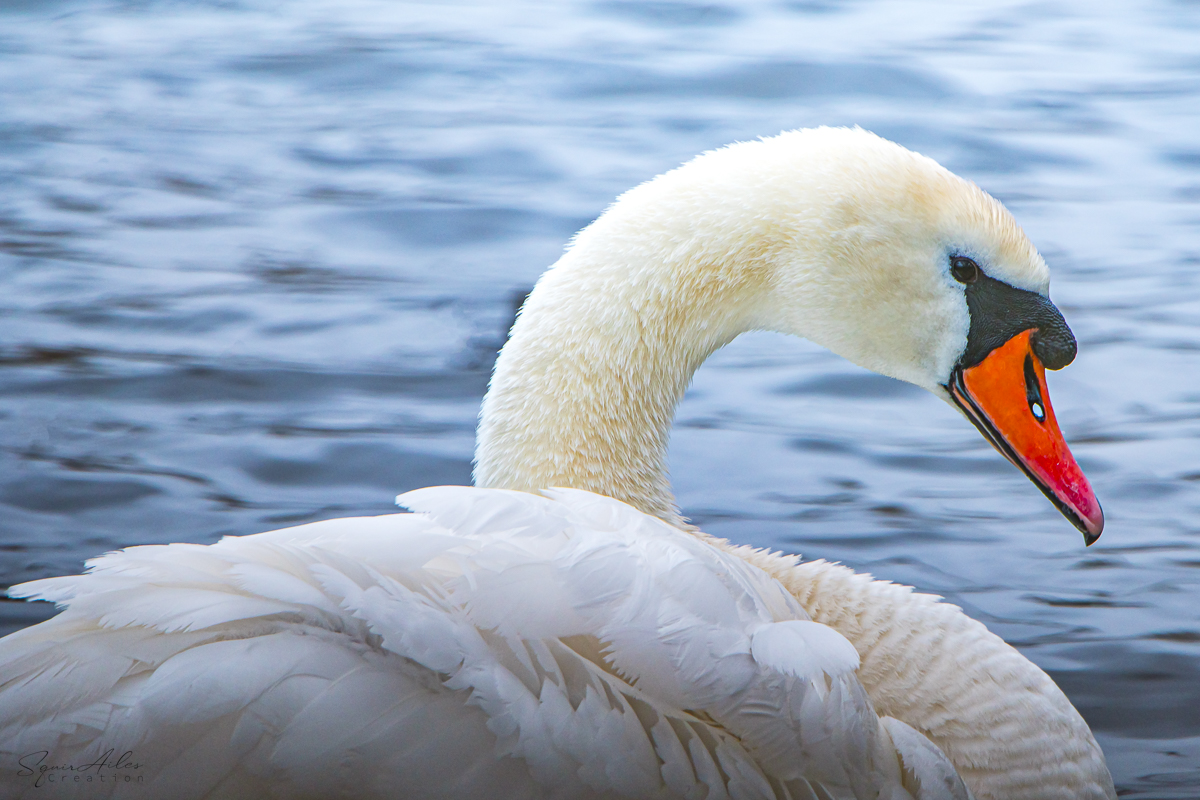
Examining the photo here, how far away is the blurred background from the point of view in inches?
163

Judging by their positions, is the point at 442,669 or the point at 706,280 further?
the point at 706,280

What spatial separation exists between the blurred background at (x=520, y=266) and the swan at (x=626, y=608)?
867mm

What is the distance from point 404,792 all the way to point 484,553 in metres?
0.39

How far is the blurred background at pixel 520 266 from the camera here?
414 cm

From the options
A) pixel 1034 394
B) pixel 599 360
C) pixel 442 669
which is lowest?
pixel 442 669

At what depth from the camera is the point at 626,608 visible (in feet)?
6.94

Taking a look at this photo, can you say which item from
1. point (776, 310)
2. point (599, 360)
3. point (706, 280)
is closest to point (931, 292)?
point (776, 310)

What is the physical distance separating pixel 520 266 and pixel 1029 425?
351 centimetres

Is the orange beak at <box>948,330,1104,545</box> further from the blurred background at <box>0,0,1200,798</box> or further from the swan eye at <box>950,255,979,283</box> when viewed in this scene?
the blurred background at <box>0,0,1200,798</box>

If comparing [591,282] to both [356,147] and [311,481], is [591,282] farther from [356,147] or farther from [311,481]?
[356,147]

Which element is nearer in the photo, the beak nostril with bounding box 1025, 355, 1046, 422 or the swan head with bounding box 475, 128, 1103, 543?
the swan head with bounding box 475, 128, 1103, 543

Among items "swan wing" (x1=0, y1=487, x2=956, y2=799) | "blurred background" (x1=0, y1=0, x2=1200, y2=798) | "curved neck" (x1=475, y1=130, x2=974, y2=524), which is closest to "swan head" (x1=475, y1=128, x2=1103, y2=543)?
"curved neck" (x1=475, y1=130, x2=974, y2=524)

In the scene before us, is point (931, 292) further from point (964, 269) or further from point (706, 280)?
point (706, 280)

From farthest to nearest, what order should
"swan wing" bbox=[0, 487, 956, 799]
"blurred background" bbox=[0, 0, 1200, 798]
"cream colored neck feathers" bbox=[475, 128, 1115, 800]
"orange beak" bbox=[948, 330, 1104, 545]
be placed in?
"blurred background" bbox=[0, 0, 1200, 798] < "orange beak" bbox=[948, 330, 1104, 545] < "cream colored neck feathers" bbox=[475, 128, 1115, 800] < "swan wing" bbox=[0, 487, 956, 799]
